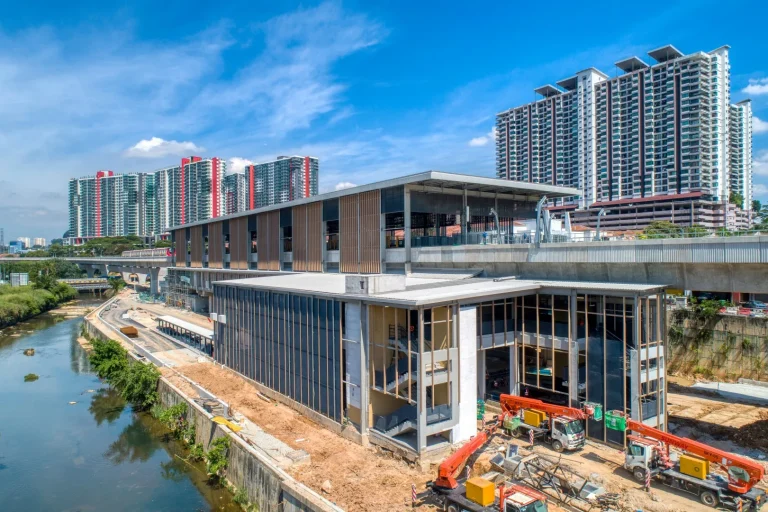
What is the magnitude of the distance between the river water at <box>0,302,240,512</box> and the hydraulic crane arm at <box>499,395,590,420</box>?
13.1 metres

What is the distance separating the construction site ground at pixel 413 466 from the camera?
17.2 m

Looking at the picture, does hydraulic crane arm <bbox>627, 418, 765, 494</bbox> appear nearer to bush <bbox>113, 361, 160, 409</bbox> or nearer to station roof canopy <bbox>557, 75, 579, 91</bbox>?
bush <bbox>113, 361, 160, 409</bbox>

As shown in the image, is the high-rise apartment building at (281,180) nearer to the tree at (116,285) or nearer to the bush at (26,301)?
the tree at (116,285)

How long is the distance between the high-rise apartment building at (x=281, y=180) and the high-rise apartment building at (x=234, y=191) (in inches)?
77.8

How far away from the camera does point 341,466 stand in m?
20.0

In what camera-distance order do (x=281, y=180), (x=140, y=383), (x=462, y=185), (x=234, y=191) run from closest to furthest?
(x=140, y=383)
(x=462, y=185)
(x=281, y=180)
(x=234, y=191)

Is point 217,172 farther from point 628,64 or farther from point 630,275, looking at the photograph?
point 630,275

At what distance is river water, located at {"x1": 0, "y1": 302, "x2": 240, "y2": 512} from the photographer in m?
21.8

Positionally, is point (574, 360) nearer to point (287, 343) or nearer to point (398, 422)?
point (398, 422)

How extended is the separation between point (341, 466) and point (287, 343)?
9.58m

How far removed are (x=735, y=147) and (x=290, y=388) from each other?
12077 cm

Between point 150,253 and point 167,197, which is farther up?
point 167,197

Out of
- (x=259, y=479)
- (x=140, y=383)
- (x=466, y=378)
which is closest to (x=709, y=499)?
(x=466, y=378)

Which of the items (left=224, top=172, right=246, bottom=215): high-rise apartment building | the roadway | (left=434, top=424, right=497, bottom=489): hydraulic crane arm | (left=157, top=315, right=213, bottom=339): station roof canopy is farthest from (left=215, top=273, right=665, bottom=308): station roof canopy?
(left=224, top=172, right=246, bottom=215): high-rise apartment building
